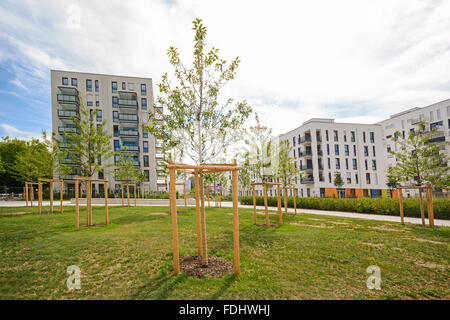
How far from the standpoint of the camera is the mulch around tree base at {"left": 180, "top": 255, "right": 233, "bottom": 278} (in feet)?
15.7

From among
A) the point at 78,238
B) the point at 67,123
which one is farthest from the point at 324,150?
the point at 67,123

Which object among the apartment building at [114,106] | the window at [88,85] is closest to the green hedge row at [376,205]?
the apartment building at [114,106]

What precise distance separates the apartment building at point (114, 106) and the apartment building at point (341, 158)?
1254 inches

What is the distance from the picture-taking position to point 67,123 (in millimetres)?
46156

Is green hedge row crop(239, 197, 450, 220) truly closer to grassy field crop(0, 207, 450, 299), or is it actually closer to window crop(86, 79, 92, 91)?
grassy field crop(0, 207, 450, 299)

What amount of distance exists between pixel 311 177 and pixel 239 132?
4361 centimetres

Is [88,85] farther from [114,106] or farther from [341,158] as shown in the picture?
[341,158]

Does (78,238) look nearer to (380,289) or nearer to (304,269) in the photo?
(304,269)

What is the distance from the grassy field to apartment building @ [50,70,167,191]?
4056 cm

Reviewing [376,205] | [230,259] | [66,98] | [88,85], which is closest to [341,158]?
[376,205]

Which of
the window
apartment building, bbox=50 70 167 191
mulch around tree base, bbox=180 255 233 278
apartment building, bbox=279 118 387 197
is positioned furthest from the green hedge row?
the window

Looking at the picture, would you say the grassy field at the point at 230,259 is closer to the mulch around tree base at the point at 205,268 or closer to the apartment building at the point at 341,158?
the mulch around tree base at the point at 205,268

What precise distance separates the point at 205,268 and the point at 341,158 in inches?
1928

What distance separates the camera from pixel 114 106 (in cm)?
4862
